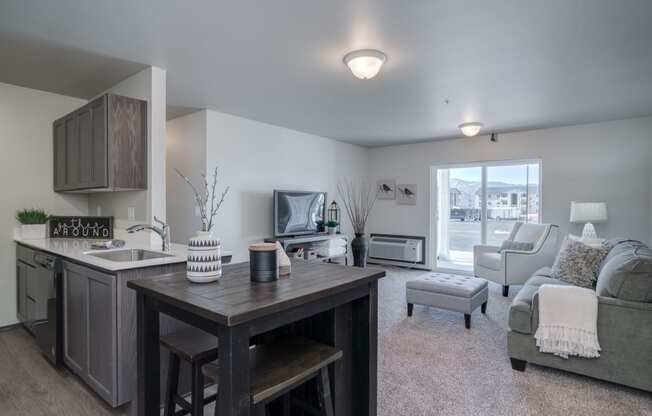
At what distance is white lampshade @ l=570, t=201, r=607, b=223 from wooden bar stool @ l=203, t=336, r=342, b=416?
4575mm

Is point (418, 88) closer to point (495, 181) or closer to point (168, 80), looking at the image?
point (168, 80)

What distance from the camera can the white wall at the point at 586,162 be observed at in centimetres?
463

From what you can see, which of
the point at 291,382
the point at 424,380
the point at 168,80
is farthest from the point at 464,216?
the point at 291,382

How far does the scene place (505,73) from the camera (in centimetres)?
305

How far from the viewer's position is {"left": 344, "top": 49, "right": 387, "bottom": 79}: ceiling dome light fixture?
8.49ft

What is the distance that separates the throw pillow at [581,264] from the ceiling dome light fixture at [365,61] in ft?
8.48

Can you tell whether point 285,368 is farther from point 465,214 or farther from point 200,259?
point 465,214

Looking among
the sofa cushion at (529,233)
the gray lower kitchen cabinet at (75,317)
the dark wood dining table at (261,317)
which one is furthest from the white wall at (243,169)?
the sofa cushion at (529,233)

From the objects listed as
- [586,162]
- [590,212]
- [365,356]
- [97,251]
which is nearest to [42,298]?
[97,251]

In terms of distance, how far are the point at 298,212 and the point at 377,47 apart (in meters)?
2.98

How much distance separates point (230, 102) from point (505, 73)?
281 centimetres

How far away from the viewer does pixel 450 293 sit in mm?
3482

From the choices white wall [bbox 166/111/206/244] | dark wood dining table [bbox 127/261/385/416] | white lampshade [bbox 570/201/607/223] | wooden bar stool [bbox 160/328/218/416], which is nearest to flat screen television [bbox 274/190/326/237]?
white wall [bbox 166/111/206/244]

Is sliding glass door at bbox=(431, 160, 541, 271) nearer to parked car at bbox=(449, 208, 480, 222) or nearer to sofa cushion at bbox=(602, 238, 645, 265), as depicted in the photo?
parked car at bbox=(449, 208, 480, 222)
